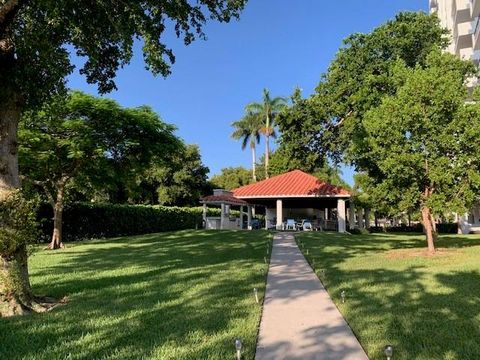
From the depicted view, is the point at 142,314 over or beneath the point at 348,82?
beneath

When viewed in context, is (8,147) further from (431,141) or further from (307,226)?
(307,226)

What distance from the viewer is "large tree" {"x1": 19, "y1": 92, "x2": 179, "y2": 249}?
1908 cm

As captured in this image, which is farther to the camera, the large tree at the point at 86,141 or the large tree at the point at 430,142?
the large tree at the point at 86,141

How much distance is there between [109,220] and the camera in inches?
1222

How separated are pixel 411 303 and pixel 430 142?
30.0ft

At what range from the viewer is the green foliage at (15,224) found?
729 cm

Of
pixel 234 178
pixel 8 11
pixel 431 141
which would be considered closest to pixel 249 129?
pixel 234 178

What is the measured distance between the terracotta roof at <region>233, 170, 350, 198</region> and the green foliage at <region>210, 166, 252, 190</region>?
34556 millimetres

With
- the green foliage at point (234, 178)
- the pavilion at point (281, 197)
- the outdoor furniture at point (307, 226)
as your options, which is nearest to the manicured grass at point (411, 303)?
the pavilion at point (281, 197)

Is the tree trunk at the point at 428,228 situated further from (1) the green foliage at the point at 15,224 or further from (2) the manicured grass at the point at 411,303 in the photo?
(1) the green foliage at the point at 15,224

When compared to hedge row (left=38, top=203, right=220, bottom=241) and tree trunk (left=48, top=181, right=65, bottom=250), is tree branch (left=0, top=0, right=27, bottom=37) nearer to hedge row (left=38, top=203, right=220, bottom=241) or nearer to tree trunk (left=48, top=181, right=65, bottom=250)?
tree trunk (left=48, top=181, right=65, bottom=250)

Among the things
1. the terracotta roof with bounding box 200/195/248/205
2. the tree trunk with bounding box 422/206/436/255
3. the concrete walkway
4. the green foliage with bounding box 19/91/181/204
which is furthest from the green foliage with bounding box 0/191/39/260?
the terracotta roof with bounding box 200/195/248/205

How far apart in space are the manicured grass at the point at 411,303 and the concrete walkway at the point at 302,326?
0.19 m

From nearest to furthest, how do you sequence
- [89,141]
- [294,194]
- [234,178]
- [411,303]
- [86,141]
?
[411,303] → [86,141] → [89,141] → [294,194] → [234,178]
